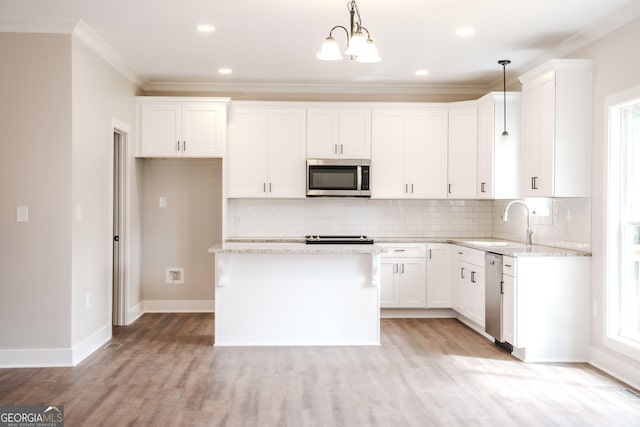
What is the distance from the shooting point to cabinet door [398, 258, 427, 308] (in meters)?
6.27

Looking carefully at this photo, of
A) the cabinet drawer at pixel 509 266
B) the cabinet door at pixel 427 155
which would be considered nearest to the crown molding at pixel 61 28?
the cabinet door at pixel 427 155

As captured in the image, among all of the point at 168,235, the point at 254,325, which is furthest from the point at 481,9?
the point at 168,235

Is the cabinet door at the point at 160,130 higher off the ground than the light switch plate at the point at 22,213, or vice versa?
the cabinet door at the point at 160,130

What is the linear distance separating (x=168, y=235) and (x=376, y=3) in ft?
12.8

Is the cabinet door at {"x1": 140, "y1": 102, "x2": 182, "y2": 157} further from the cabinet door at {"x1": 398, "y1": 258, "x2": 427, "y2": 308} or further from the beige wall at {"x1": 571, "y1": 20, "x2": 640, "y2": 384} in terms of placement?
the beige wall at {"x1": 571, "y1": 20, "x2": 640, "y2": 384}

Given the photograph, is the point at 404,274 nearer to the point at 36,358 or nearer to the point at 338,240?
the point at 338,240

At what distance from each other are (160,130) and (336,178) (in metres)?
2.04

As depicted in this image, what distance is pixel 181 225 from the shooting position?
6617 mm

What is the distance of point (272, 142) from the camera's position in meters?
6.38

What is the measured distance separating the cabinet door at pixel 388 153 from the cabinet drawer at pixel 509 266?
6.32 feet

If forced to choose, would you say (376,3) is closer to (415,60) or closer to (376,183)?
(415,60)

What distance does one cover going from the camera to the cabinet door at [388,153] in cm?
644

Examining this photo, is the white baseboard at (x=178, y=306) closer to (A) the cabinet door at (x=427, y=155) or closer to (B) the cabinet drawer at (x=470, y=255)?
(A) the cabinet door at (x=427, y=155)

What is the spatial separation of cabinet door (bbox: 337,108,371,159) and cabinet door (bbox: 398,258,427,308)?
1.35m
